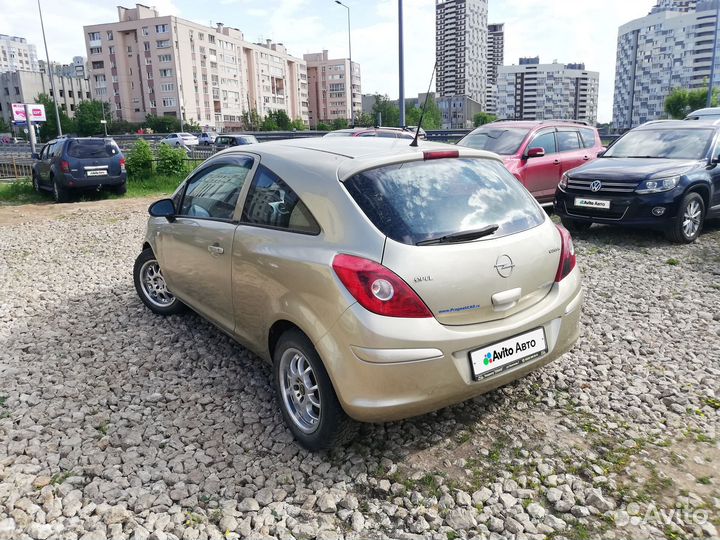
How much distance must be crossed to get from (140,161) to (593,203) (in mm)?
14808

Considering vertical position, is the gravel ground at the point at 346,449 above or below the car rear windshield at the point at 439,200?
below

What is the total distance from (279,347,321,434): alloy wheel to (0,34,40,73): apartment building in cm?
22397

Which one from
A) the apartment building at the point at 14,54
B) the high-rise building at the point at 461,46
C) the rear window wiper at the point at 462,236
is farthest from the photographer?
the apartment building at the point at 14,54

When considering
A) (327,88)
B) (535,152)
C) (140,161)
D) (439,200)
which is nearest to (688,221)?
(535,152)

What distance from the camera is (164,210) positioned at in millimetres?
4750

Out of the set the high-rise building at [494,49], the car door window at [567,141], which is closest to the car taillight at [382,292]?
the car door window at [567,141]

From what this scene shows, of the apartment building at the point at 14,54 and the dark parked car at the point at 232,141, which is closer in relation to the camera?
the dark parked car at the point at 232,141

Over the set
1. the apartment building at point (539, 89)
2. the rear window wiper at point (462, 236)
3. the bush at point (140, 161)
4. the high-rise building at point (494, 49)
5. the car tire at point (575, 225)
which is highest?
the high-rise building at point (494, 49)

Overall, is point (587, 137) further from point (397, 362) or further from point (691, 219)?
point (397, 362)

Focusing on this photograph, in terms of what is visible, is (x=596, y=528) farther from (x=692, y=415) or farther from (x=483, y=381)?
(x=692, y=415)

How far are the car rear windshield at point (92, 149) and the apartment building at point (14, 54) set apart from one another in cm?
20915

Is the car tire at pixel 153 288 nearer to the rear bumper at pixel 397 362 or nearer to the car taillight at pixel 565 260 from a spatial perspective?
the rear bumper at pixel 397 362

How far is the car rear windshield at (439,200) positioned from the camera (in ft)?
9.63

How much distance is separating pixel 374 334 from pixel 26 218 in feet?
42.1
